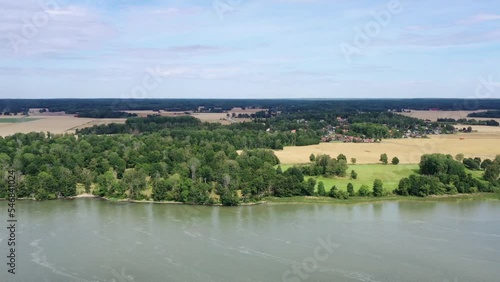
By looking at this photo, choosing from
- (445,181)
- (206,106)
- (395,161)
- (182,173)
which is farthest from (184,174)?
(206,106)

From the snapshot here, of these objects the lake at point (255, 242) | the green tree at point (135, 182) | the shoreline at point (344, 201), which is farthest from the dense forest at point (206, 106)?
the lake at point (255, 242)

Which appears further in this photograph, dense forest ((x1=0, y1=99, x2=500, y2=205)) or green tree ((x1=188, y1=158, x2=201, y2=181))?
green tree ((x1=188, y1=158, x2=201, y2=181))

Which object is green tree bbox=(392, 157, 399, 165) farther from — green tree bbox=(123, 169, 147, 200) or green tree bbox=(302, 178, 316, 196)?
green tree bbox=(123, 169, 147, 200)

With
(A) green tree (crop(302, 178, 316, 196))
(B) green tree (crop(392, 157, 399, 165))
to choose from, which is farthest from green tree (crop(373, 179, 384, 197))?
(B) green tree (crop(392, 157, 399, 165))

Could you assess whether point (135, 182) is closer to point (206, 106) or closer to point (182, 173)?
point (182, 173)

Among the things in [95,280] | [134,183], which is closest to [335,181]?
[134,183]

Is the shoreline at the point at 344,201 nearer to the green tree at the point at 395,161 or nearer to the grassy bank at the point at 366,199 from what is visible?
the grassy bank at the point at 366,199
